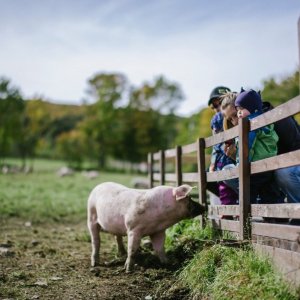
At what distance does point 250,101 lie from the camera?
5949 mm

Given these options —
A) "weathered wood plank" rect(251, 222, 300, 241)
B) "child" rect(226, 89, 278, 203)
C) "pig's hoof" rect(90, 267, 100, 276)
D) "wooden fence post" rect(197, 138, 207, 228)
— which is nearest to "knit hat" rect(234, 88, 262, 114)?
"child" rect(226, 89, 278, 203)

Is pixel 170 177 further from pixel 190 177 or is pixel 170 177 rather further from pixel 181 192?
pixel 181 192

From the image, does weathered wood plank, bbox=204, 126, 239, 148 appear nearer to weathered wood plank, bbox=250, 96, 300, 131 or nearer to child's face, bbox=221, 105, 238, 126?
child's face, bbox=221, 105, 238, 126

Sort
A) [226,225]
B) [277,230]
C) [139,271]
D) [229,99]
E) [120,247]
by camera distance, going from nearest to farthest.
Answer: [277,230]
[226,225]
[229,99]
[139,271]
[120,247]

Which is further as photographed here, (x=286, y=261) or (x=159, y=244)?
(x=159, y=244)

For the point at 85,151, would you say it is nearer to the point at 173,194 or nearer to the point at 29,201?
the point at 29,201

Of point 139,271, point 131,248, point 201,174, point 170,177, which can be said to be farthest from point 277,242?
point 170,177

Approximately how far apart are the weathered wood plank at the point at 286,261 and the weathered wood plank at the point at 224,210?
111 centimetres

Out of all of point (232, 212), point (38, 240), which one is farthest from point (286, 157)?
point (38, 240)

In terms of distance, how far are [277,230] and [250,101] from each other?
1788 mm

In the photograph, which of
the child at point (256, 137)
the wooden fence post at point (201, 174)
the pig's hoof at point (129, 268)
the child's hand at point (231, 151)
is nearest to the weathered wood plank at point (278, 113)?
the child at point (256, 137)

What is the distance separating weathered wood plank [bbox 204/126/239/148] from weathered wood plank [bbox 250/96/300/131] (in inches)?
17.0

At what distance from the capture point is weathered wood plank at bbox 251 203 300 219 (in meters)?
4.56

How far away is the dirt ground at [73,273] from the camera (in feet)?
18.6
